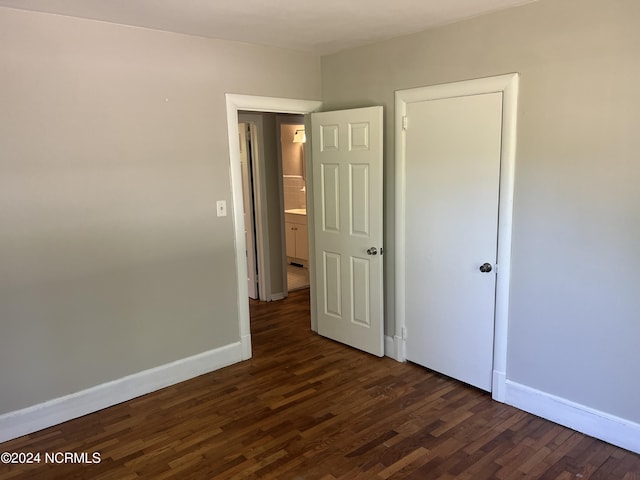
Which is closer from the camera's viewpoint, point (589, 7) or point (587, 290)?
point (589, 7)

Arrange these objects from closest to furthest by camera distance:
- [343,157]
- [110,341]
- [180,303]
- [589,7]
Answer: [589,7] < [110,341] < [180,303] < [343,157]

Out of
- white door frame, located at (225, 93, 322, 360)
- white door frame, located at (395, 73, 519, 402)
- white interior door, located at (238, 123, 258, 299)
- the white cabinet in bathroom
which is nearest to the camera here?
white door frame, located at (395, 73, 519, 402)

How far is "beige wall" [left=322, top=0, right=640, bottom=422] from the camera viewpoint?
240 centimetres

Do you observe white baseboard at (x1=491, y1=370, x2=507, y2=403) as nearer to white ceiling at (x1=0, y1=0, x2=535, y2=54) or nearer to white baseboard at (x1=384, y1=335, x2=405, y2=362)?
white baseboard at (x1=384, y1=335, x2=405, y2=362)

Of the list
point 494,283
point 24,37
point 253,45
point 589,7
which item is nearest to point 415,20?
point 589,7

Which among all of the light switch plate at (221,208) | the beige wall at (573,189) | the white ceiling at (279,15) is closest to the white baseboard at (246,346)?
the light switch plate at (221,208)

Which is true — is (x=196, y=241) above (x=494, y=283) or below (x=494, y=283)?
above

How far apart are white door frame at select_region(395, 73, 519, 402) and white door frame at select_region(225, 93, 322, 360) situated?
94 centimetres

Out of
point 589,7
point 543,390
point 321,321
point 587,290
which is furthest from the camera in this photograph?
point 321,321

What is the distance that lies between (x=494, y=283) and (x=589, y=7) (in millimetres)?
1628

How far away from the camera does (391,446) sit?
262 cm

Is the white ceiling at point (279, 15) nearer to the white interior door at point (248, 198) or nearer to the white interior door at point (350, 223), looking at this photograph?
the white interior door at point (350, 223)

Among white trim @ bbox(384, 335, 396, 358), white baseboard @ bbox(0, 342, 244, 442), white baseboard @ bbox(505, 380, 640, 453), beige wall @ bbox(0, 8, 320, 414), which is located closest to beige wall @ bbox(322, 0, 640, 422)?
white baseboard @ bbox(505, 380, 640, 453)

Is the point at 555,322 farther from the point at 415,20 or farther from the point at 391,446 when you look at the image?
the point at 415,20
